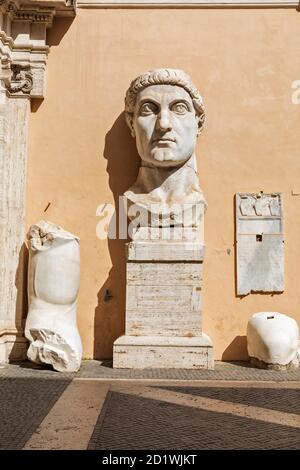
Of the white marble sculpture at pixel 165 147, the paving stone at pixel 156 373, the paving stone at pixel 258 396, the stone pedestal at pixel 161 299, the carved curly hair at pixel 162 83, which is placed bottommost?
the paving stone at pixel 156 373

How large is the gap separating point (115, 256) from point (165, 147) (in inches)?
56.1

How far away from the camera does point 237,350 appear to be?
237 inches

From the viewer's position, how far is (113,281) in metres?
6.11

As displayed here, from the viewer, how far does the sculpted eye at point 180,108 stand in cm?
577

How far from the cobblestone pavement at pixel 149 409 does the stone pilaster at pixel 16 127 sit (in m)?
0.78

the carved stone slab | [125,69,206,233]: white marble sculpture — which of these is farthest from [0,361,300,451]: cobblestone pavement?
[125,69,206,233]: white marble sculpture

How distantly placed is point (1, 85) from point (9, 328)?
2787 millimetres

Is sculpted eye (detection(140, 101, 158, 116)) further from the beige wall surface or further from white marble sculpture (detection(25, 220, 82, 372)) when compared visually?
white marble sculpture (detection(25, 220, 82, 372))

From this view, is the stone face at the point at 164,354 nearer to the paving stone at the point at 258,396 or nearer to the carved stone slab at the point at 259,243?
the paving stone at the point at 258,396

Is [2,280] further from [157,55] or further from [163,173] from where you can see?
[157,55]

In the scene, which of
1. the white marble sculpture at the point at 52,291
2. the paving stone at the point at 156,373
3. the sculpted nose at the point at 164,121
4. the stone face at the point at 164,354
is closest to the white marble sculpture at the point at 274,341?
the paving stone at the point at 156,373

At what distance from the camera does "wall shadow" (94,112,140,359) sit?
238 inches

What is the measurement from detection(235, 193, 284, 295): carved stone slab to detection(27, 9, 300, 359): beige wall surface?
0.11 metres

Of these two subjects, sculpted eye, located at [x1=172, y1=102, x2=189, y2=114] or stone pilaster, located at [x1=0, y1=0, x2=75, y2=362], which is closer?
sculpted eye, located at [x1=172, y1=102, x2=189, y2=114]
